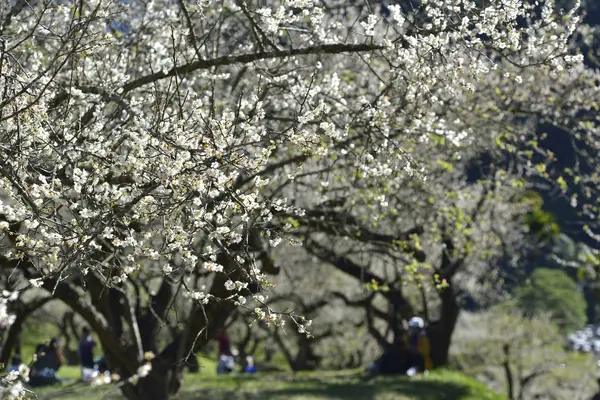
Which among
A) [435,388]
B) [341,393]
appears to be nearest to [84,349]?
[341,393]

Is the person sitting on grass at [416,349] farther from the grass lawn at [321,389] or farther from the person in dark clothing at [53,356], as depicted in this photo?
the person in dark clothing at [53,356]

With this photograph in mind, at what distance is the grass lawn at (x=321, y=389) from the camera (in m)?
15.0

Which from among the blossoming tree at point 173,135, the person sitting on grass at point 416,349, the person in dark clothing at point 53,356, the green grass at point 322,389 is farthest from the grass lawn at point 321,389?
the blossoming tree at point 173,135

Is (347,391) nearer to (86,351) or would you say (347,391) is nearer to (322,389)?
(322,389)

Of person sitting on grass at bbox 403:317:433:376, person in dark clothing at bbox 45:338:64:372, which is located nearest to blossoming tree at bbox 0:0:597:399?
person sitting on grass at bbox 403:317:433:376

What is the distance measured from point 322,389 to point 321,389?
27 mm

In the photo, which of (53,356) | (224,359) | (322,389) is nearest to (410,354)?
(322,389)

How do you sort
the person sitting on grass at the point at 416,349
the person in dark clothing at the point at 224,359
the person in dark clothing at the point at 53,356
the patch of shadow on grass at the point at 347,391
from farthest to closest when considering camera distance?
the person in dark clothing at the point at 224,359
the person in dark clothing at the point at 53,356
the person sitting on grass at the point at 416,349
the patch of shadow on grass at the point at 347,391

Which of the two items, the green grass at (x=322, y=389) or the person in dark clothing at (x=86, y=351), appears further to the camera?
the person in dark clothing at (x=86, y=351)

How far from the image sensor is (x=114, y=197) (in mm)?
6039

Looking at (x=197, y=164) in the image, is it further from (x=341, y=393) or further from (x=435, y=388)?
(x=435, y=388)

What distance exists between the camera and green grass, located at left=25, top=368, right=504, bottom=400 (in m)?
15.1

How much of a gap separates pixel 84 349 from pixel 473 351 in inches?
689

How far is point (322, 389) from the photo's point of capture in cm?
1708
